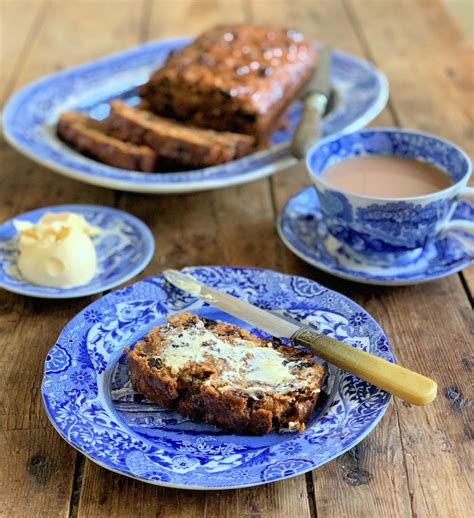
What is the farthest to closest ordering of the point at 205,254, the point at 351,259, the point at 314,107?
the point at 314,107, the point at 205,254, the point at 351,259

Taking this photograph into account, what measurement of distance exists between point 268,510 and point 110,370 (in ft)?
1.22

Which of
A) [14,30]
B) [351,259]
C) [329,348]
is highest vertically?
[329,348]

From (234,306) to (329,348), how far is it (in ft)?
0.75

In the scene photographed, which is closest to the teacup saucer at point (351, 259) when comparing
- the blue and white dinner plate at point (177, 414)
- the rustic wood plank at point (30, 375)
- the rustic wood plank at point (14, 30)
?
the blue and white dinner plate at point (177, 414)

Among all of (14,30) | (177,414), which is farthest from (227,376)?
(14,30)

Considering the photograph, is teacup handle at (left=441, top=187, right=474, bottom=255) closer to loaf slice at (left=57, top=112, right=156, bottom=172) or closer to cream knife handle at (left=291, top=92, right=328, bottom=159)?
cream knife handle at (left=291, top=92, right=328, bottom=159)

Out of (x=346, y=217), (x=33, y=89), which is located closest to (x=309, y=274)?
(x=346, y=217)

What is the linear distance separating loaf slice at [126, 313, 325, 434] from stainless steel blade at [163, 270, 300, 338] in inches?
1.5

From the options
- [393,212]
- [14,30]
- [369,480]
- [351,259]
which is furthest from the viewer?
[14,30]

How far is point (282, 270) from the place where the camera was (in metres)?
1.64

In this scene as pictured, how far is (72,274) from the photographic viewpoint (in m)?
1.53

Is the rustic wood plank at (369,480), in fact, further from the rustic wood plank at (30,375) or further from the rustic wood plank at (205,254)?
the rustic wood plank at (30,375)

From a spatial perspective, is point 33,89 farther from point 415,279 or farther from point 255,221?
point 415,279

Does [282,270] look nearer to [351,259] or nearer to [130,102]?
[351,259]
